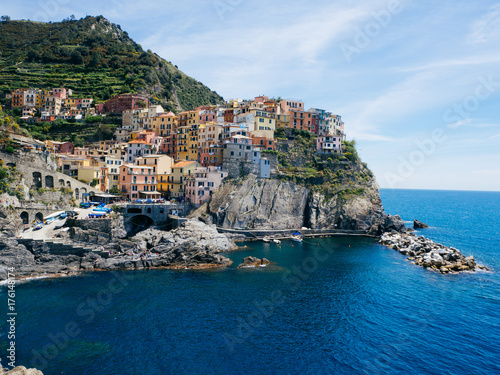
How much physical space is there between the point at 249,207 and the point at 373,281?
3567 centimetres

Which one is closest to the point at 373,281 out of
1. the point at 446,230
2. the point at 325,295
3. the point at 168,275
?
the point at 325,295

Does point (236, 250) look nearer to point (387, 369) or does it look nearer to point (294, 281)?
point (294, 281)

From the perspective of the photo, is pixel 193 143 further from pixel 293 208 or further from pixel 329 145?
pixel 329 145

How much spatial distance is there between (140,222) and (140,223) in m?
0.38

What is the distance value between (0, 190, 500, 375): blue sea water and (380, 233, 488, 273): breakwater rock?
2538 millimetres

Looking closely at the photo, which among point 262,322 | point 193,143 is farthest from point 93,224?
point 193,143

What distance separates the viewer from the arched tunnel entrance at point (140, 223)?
6983 cm

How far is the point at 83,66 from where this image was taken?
14912 cm

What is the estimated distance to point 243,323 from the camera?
36688mm

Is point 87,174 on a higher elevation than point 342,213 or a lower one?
higher

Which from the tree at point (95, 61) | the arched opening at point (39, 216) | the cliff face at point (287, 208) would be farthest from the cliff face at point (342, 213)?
the tree at point (95, 61)

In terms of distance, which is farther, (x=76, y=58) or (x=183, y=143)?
(x=76, y=58)

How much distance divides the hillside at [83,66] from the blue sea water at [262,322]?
97.3m

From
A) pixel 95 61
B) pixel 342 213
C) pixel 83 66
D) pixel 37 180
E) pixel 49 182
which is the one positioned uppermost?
pixel 95 61
